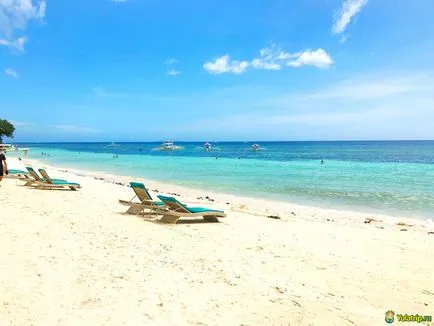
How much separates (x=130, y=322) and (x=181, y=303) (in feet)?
2.16

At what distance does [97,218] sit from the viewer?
8.74 m

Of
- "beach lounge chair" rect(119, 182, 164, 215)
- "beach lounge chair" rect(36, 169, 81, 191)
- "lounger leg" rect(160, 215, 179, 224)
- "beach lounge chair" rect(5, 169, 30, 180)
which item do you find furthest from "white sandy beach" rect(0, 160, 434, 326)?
"beach lounge chair" rect(5, 169, 30, 180)

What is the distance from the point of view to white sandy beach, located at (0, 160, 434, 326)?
4.04 meters

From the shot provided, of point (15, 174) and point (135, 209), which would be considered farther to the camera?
point (15, 174)

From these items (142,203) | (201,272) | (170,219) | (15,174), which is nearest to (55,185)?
(15,174)

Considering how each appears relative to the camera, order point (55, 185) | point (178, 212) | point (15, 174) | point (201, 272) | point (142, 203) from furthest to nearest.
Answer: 1. point (15, 174)
2. point (55, 185)
3. point (142, 203)
4. point (178, 212)
5. point (201, 272)

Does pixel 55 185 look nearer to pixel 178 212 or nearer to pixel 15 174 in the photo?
pixel 15 174

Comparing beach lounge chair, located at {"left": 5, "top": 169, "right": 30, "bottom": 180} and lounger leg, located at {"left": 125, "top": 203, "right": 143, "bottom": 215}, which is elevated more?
beach lounge chair, located at {"left": 5, "top": 169, "right": 30, "bottom": 180}

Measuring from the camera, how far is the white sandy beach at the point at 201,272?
4.04m

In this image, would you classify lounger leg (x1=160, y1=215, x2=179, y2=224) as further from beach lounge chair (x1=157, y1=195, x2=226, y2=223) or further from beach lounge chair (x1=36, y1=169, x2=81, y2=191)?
beach lounge chair (x1=36, y1=169, x2=81, y2=191)

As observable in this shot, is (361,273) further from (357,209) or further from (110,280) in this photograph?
(357,209)

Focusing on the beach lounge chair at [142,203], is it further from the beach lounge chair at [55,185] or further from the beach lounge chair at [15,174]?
the beach lounge chair at [15,174]

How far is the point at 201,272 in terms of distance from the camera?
527cm

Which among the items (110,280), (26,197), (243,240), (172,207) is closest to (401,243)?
(243,240)
